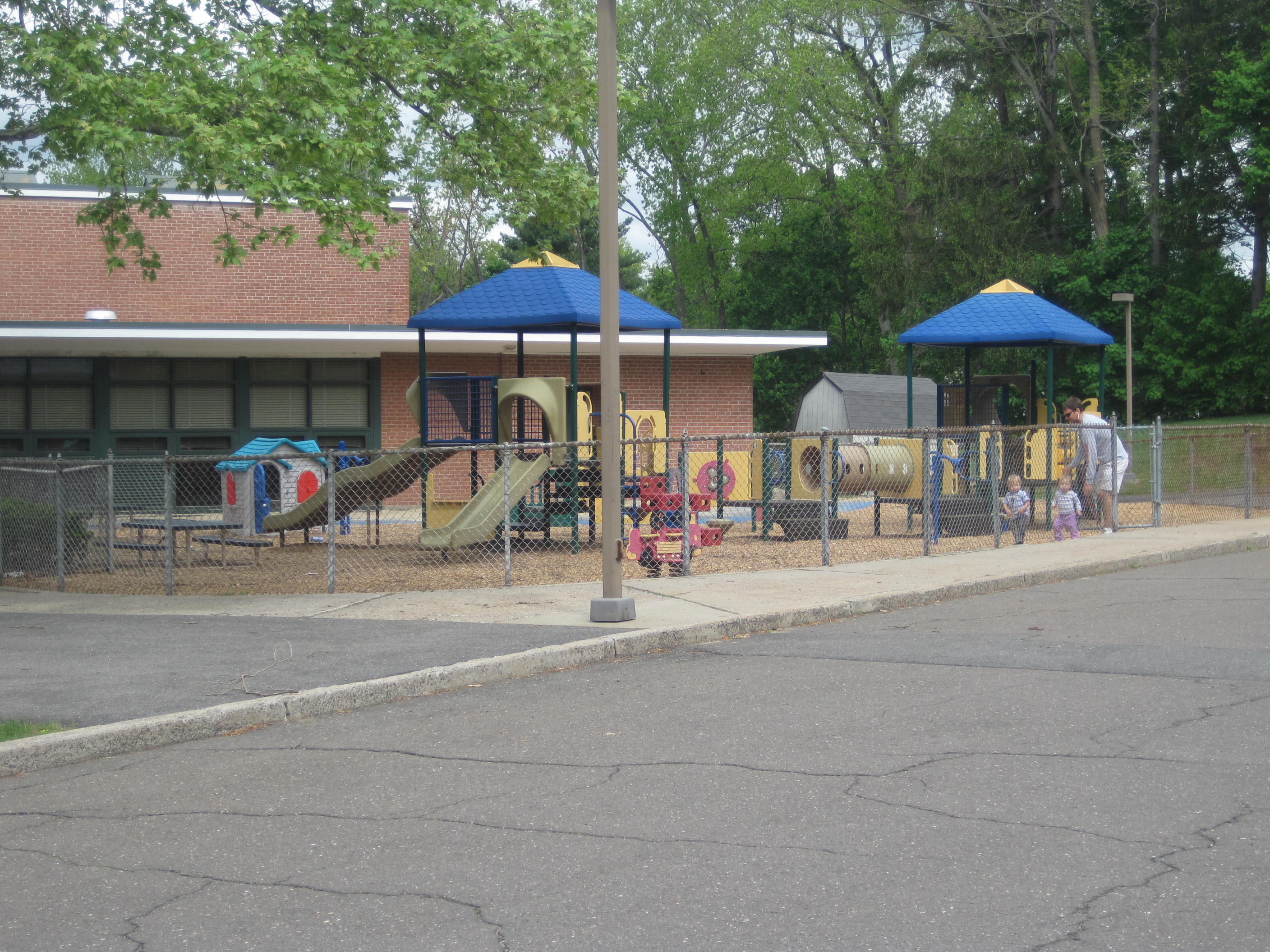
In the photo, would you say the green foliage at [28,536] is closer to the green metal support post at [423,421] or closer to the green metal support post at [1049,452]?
the green metal support post at [423,421]

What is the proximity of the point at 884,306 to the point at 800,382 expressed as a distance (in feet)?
31.3

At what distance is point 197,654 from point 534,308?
813cm

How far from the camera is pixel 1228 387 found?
3606 cm

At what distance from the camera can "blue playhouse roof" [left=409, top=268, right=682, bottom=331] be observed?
15617 millimetres

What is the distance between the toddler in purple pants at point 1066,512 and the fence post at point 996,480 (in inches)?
30.8

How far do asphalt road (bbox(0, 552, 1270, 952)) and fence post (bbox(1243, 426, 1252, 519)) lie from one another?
12.2 meters

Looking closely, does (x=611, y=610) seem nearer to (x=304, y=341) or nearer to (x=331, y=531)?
(x=331, y=531)

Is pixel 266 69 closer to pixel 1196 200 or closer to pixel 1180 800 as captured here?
pixel 1180 800

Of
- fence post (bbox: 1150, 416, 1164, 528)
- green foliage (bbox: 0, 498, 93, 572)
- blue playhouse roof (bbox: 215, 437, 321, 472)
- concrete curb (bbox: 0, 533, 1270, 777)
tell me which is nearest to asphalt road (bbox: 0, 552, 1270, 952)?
concrete curb (bbox: 0, 533, 1270, 777)

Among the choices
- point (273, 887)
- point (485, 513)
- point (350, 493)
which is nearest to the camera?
point (273, 887)

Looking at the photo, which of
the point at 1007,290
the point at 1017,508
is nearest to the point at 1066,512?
the point at 1017,508

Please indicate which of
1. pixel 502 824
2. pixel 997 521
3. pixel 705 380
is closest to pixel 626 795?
pixel 502 824

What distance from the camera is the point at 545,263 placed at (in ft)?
54.9

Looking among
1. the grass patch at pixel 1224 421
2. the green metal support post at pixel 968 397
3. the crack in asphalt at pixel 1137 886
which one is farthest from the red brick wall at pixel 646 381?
the crack in asphalt at pixel 1137 886
